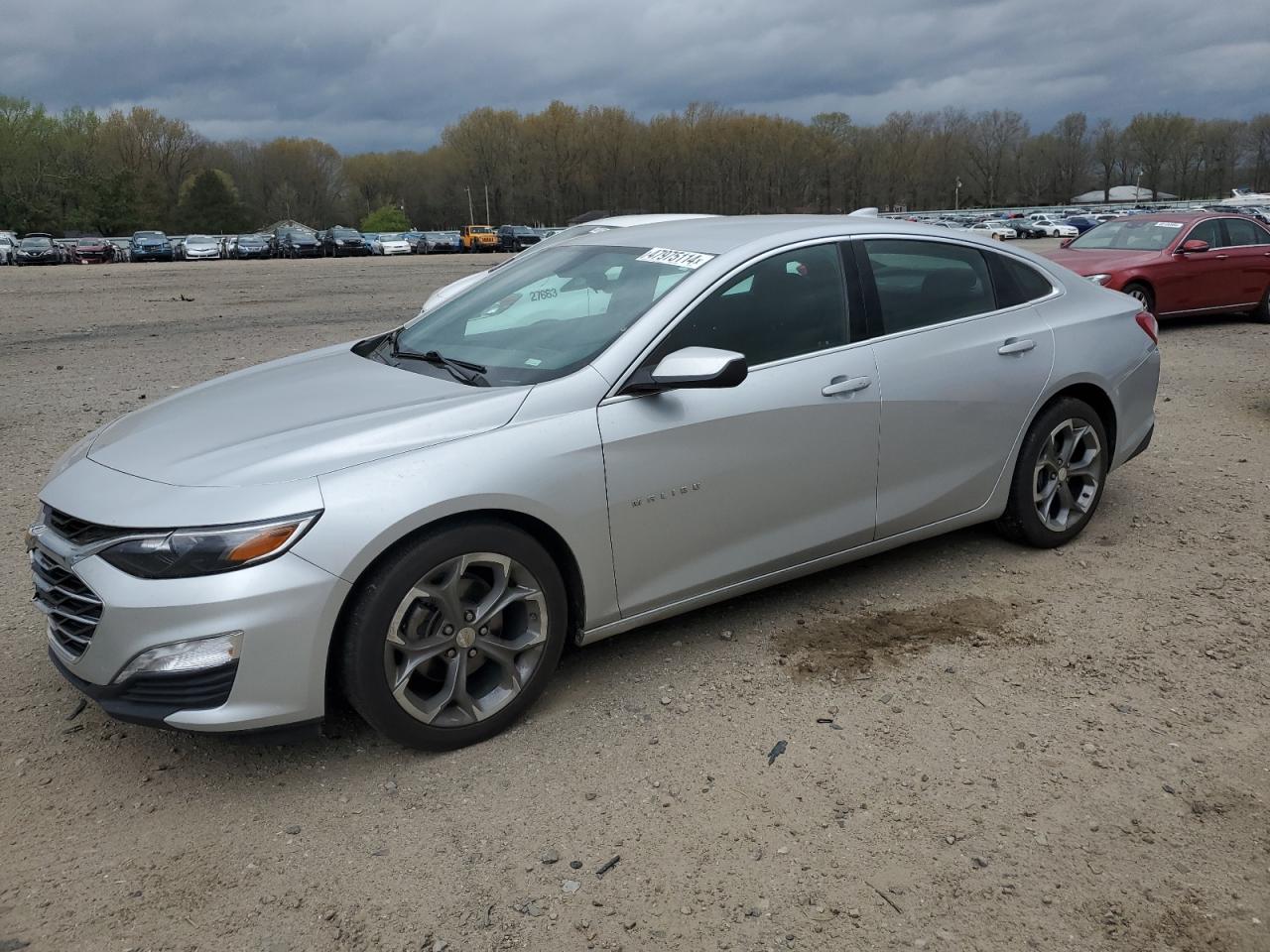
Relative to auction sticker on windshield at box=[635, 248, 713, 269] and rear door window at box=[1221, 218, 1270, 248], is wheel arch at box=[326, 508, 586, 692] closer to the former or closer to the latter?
auction sticker on windshield at box=[635, 248, 713, 269]

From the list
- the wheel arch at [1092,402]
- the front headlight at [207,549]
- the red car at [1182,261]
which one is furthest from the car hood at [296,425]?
the red car at [1182,261]

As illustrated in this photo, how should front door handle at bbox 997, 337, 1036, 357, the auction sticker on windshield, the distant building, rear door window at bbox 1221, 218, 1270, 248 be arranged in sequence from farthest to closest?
A: the distant building
rear door window at bbox 1221, 218, 1270, 248
front door handle at bbox 997, 337, 1036, 357
the auction sticker on windshield

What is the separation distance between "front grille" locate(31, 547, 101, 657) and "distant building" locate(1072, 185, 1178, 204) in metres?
146

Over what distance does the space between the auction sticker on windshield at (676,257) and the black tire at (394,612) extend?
132 centimetres

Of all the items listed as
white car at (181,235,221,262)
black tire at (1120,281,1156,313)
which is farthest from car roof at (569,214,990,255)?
white car at (181,235,221,262)

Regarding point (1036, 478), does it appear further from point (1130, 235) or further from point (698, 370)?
point (1130, 235)

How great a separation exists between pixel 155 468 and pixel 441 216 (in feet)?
458

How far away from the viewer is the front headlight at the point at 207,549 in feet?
9.55

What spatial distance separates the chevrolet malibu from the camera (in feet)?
9.75

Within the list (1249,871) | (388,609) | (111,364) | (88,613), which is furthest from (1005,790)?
(111,364)

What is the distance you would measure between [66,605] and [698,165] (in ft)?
459

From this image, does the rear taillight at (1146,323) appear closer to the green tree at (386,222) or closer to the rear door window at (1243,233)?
the rear door window at (1243,233)

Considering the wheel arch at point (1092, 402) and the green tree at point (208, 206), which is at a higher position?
the green tree at point (208, 206)

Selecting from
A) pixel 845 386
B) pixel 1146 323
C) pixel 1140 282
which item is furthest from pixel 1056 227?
pixel 845 386
